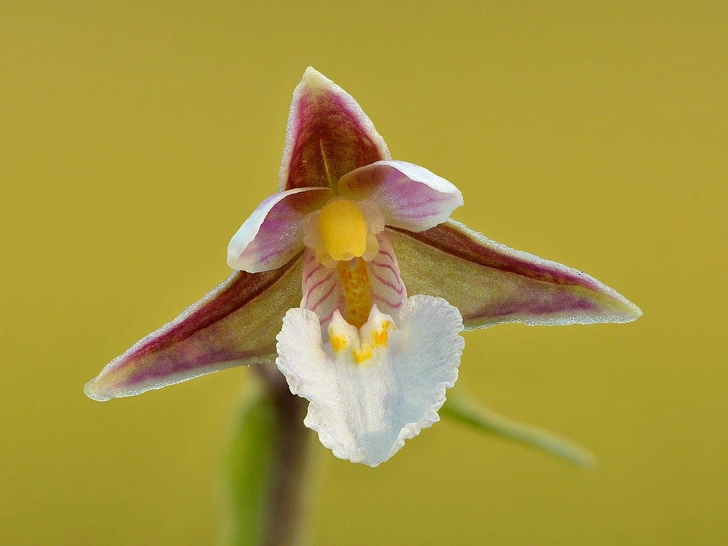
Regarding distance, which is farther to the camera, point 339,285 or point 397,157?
Answer: point 397,157

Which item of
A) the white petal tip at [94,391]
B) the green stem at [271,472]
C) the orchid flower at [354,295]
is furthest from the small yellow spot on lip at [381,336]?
the white petal tip at [94,391]

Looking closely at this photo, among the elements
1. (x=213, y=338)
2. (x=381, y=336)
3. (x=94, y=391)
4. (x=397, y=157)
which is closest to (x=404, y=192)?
(x=381, y=336)

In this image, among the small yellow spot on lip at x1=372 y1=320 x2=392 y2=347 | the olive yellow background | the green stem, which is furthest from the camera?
the olive yellow background

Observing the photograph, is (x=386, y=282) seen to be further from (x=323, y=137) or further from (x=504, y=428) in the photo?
(x=504, y=428)

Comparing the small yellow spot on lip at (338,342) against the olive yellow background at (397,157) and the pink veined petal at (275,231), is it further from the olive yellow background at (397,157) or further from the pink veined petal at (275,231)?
the olive yellow background at (397,157)

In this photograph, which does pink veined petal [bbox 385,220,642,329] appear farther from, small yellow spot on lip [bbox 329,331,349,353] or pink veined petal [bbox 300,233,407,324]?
small yellow spot on lip [bbox 329,331,349,353]

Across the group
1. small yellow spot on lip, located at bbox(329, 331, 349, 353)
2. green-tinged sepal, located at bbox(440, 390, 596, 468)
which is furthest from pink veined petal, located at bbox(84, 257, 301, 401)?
green-tinged sepal, located at bbox(440, 390, 596, 468)

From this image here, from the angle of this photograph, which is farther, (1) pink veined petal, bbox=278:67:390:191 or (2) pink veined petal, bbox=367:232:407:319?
(2) pink veined petal, bbox=367:232:407:319

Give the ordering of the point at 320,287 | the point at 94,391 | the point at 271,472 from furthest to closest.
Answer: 1. the point at 271,472
2. the point at 320,287
3. the point at 94,391
